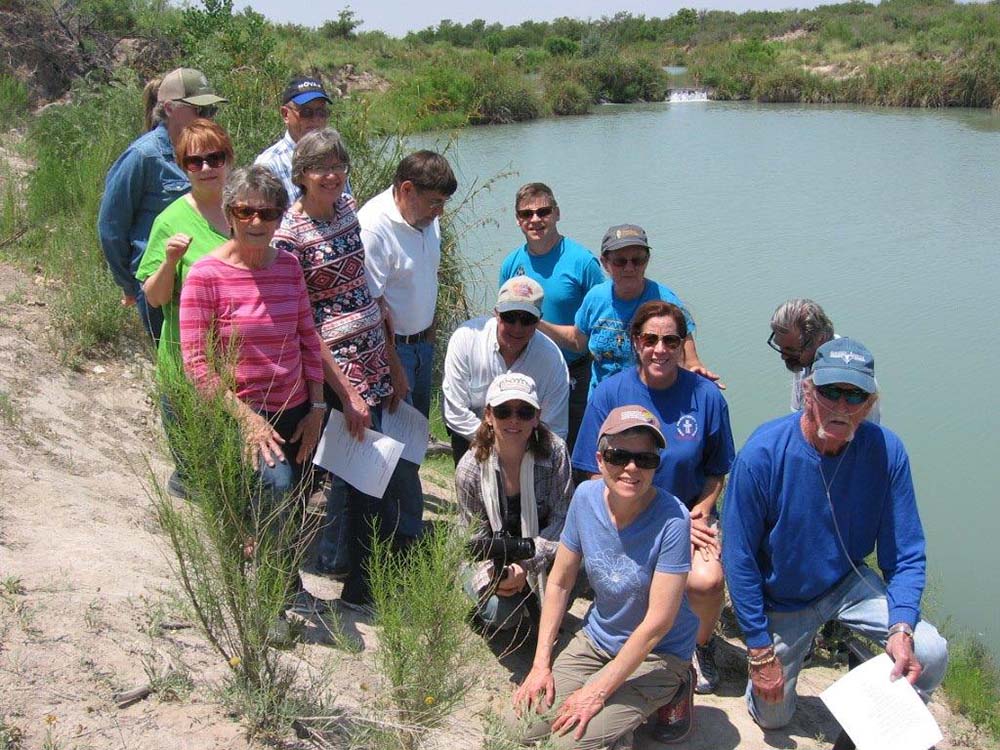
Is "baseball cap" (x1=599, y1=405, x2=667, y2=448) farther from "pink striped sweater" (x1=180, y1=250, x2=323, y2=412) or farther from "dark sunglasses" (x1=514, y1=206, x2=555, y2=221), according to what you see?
"dark sunglasses" (x1=514, y1=206, x2=555, y2=221)

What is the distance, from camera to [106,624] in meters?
2.86

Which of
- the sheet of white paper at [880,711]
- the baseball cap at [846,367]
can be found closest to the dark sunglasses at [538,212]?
the baseball cap at [846,367]

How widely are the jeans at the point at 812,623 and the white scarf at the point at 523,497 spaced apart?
0.89m

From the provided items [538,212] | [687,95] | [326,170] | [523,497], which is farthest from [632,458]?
[687,95]

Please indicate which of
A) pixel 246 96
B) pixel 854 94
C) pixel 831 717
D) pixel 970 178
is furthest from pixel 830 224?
pixel 854 94

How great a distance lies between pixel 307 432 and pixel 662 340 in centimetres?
139

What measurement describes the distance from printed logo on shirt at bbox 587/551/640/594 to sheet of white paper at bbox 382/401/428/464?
40.0 inches

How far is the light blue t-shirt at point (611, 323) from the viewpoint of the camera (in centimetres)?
432

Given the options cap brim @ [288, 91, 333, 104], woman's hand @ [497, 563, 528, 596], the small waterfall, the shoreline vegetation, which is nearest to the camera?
woman's hand @ [497, 563, 528, 596]

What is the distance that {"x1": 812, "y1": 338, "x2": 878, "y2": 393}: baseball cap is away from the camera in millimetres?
3229

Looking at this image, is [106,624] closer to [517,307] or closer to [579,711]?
[579,711]

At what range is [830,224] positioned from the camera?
10.4 m

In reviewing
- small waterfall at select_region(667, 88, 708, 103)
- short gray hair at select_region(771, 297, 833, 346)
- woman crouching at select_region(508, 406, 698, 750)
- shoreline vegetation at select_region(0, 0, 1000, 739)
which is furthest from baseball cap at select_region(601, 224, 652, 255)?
small waterfall at select_region(667, 88, 708, 103)

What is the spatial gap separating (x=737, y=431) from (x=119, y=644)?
490 centimetres
